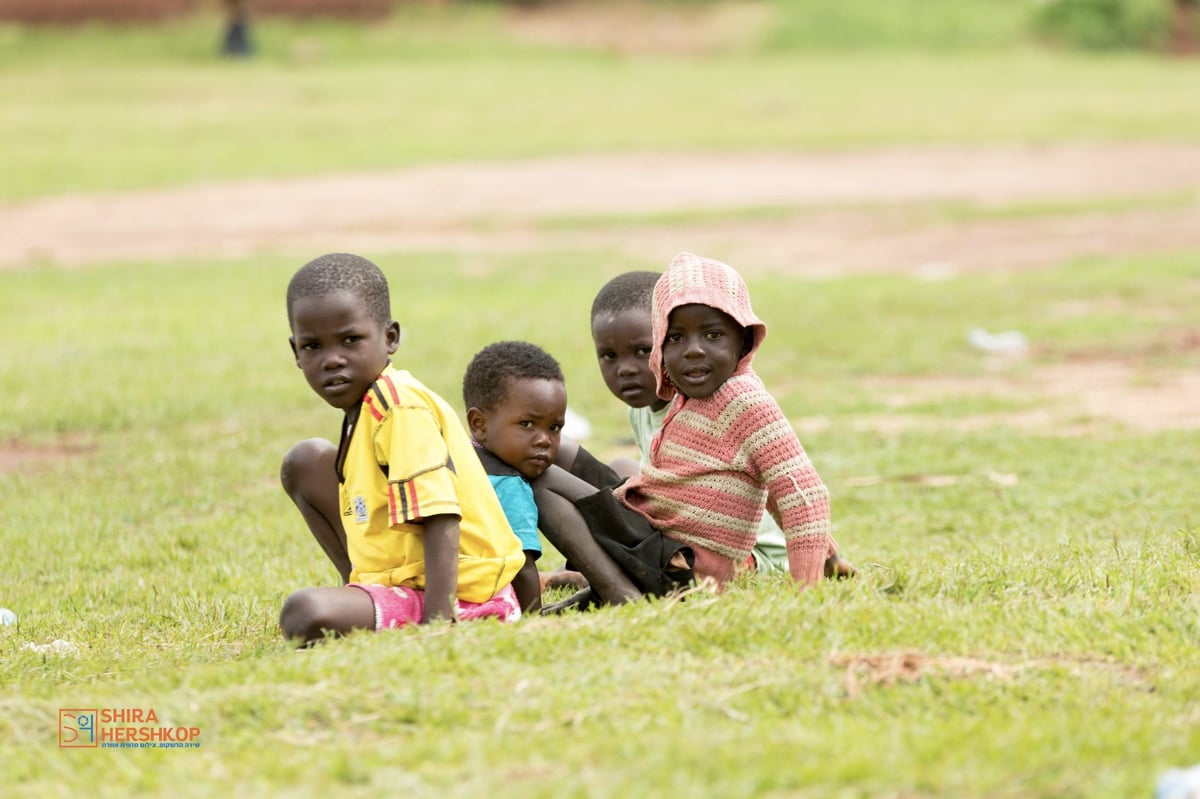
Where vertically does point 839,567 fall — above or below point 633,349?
below

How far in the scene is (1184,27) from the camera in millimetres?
42656

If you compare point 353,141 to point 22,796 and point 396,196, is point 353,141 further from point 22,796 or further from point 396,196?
point 22,796

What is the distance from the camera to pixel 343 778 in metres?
3.34

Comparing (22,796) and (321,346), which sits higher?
(321,346)

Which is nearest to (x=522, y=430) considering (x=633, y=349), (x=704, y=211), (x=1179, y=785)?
(x=633, y=349)

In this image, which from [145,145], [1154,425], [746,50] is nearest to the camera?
[1154,425]

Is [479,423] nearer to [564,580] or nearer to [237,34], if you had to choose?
[564,580]

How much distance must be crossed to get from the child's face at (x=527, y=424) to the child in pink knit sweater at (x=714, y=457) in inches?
4.7

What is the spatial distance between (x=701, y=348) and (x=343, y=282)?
3.58 ft

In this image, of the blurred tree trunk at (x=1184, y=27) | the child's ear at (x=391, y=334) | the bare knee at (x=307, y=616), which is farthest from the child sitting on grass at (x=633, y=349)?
the blurred tree trunk at (x=1184, y=27)

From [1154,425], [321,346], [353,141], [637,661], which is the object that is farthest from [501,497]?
[353,141]

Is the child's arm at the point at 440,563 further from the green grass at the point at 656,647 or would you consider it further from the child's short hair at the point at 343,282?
the child's short hair at the point at 343,282

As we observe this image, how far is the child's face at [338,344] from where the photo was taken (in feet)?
15.0

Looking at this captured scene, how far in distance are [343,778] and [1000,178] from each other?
20.9 m
